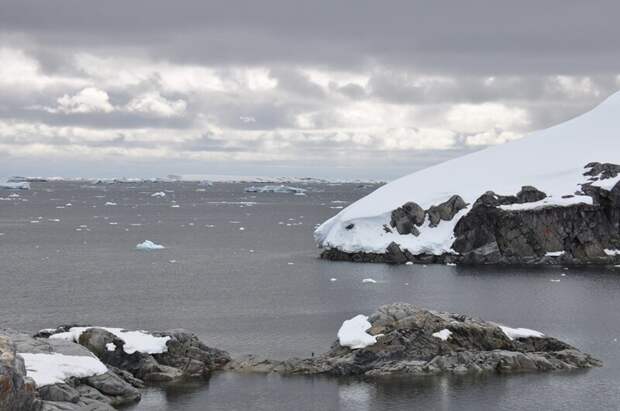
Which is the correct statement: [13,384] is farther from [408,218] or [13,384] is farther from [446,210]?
[446,210]

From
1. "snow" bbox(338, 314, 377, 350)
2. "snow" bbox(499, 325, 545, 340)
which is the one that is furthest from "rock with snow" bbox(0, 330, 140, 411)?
"snow" bbox(499, 325, 545, 340)

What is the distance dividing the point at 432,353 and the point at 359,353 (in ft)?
13.1

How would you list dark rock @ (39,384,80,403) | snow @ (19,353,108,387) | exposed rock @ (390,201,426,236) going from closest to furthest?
dark rock @ (39,384,80,403) < snow @ (19,353,108,387) < exposed rock @ (390,201,426,236)

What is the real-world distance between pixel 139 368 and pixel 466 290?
124 feet

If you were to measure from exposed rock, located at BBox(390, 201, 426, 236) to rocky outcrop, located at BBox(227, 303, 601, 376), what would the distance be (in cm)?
4949

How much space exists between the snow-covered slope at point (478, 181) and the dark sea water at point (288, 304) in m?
5.71

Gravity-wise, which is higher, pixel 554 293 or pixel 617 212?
pixel 617 212

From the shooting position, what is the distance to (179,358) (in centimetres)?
4547

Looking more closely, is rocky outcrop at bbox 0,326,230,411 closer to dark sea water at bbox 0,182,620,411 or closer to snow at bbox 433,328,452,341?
dark sea water at bbox 0,182,620,411

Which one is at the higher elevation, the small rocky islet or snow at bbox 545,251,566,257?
snow at bbox 545,251,566,257

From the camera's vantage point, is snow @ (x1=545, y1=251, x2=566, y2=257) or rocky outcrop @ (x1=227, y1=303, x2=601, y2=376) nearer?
rocky outcrop @ (x1=227, y1=303, x2=601, y2=376)

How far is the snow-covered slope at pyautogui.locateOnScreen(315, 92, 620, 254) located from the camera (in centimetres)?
9769

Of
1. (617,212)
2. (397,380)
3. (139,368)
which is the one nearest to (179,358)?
(139,368)

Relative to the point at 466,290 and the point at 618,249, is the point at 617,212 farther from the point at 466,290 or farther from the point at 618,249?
the point at 466,290
